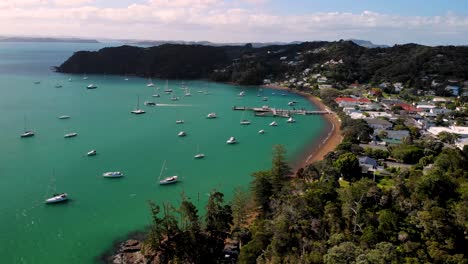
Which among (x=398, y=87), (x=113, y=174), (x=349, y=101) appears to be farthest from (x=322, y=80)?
(x=113, y=174)

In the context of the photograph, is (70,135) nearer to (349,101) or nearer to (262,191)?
(262,191)

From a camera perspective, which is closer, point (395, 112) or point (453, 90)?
point (395, 112)

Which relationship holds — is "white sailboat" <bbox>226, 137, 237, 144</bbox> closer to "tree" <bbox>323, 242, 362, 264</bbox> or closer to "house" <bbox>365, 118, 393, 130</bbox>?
"house" <bbox>365, 118, 393, 130</bbox>

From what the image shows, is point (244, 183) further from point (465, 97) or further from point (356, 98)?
point (465, 97)

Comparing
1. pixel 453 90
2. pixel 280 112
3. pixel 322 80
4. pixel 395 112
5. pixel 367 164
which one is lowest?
pixel 280 112

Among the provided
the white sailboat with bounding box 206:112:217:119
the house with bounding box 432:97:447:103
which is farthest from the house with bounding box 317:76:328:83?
the white sailboat with bounding box 206:112:217:119

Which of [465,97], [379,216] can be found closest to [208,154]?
[379,216]

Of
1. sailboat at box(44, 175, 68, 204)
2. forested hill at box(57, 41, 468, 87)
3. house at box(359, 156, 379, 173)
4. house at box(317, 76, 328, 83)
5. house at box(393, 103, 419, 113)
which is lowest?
sailboat at box(44, 175, 68, 204)

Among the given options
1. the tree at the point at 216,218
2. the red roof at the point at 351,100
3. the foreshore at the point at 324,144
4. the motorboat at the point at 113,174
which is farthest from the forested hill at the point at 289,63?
the tree at the point at 216,218
